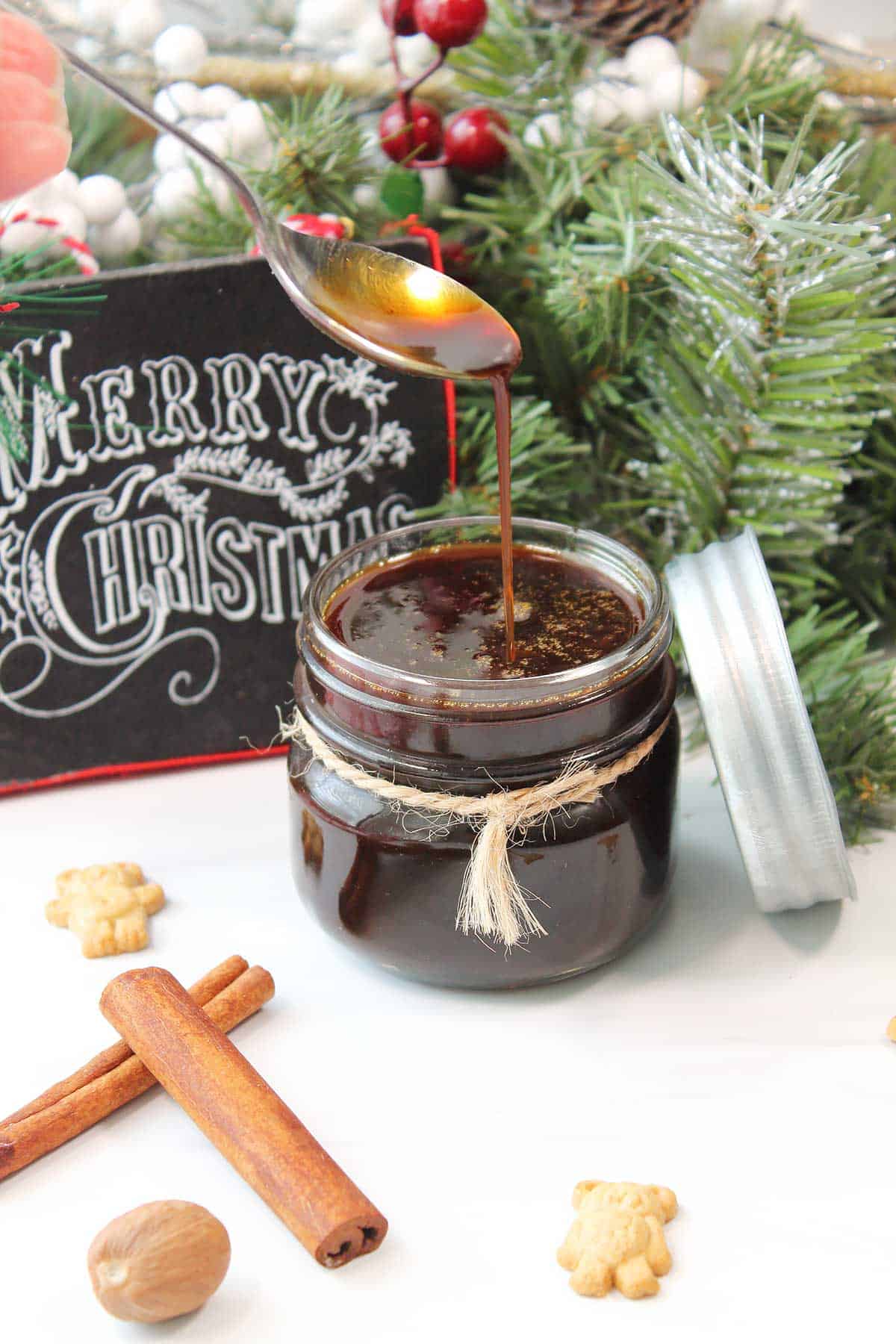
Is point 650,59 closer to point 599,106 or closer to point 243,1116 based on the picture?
point 599,106

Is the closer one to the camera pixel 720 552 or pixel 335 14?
pixel 720 552

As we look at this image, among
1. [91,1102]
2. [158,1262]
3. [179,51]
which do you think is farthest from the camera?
[179,51]

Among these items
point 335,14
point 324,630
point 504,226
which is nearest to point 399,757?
point 324,630

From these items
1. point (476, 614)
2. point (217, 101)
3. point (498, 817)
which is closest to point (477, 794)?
point (498, 817)

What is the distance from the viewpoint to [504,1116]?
2.43 feet

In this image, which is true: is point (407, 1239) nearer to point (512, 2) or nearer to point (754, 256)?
point (754, 256)

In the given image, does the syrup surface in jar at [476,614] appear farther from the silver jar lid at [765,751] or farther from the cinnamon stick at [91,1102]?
the cinnamon stick at [91,1102]

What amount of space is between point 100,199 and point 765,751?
2.09 ft

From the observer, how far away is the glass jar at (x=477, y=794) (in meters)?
0.75

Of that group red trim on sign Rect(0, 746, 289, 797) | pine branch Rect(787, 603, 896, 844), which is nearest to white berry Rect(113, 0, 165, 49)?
red trim on sign Rect(0, 746, 289, 797)

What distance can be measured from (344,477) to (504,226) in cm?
26

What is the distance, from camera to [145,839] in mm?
983

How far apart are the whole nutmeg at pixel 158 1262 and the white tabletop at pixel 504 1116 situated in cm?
2

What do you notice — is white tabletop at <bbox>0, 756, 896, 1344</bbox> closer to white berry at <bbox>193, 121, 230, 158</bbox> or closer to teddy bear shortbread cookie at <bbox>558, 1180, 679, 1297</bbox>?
teddy bear shortbread cookie at <bbox>558, 1180, 679, 1297</bbox>
